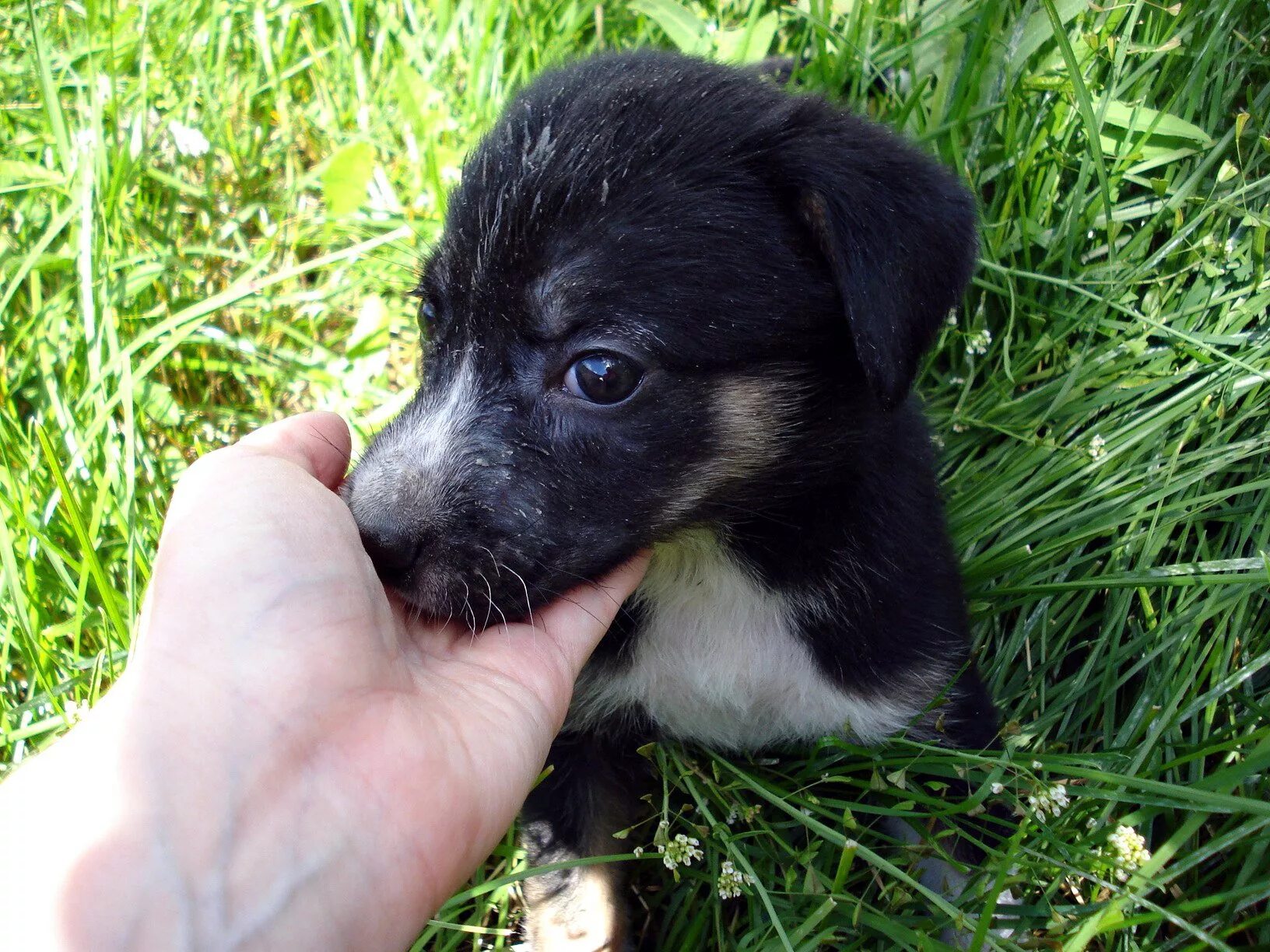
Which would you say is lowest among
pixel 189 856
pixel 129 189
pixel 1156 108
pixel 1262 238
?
pixel 189 856

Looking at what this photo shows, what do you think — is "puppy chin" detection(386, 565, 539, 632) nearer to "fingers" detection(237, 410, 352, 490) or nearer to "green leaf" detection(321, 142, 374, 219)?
"fingers" detection(237, 410, 352, 490)

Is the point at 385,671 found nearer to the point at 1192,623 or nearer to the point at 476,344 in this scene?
the point at 476,344

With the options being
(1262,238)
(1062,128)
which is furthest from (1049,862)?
(1062,128)

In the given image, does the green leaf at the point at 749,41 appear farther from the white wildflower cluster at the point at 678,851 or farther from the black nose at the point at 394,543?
the white wildflower cluster at the point at 678,851

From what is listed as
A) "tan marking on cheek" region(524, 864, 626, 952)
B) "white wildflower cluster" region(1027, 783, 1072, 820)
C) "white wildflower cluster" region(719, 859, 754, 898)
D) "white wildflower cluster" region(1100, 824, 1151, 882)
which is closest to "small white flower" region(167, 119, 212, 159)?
"tan marking on cheek" region(524, 864, 626, 952)

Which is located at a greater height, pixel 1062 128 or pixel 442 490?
pixel 1062 128

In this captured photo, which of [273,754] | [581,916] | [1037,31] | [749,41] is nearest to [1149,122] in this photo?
[1037,31]

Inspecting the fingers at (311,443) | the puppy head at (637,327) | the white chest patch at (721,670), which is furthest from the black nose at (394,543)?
the white chest patch at (721,670)
